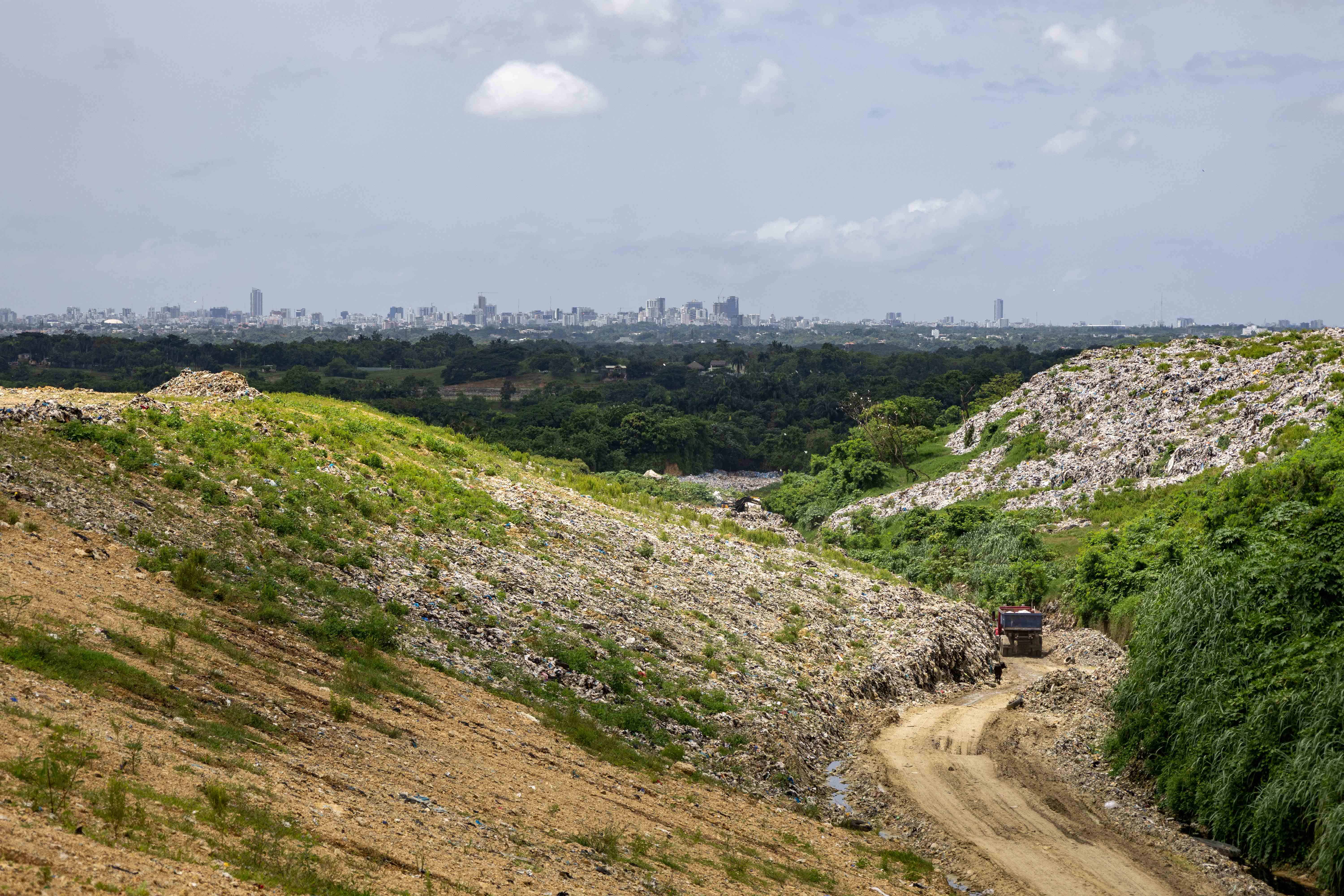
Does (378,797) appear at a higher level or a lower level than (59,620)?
lower

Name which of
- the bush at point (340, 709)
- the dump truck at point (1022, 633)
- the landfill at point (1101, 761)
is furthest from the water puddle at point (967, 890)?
the dump truck at point (1022, 633)

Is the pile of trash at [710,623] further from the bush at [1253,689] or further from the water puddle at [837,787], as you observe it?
the bush at [1253,689]

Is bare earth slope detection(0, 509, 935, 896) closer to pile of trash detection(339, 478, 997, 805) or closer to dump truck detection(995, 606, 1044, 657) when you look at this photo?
pile of trash detection(339, 478, 997, 805)

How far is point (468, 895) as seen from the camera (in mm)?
9711

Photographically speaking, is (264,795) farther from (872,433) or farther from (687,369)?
(687,369)

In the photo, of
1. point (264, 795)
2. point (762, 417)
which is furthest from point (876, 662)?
point (762, 417)

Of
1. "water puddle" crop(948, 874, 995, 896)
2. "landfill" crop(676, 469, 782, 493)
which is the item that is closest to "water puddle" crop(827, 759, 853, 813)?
"water puddle" crop(948, 874, 995, 896)

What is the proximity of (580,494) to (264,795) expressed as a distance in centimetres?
2301

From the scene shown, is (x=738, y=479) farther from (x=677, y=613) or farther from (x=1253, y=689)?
(x=1253, y=689)

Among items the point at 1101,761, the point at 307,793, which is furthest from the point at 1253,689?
the point at 307,793

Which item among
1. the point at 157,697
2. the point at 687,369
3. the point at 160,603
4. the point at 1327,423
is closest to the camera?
the point at 157,697

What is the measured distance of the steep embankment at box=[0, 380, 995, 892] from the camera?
10.3m

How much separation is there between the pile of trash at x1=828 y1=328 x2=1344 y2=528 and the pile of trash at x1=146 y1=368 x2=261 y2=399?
3103cm

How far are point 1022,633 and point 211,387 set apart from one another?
2510cm
